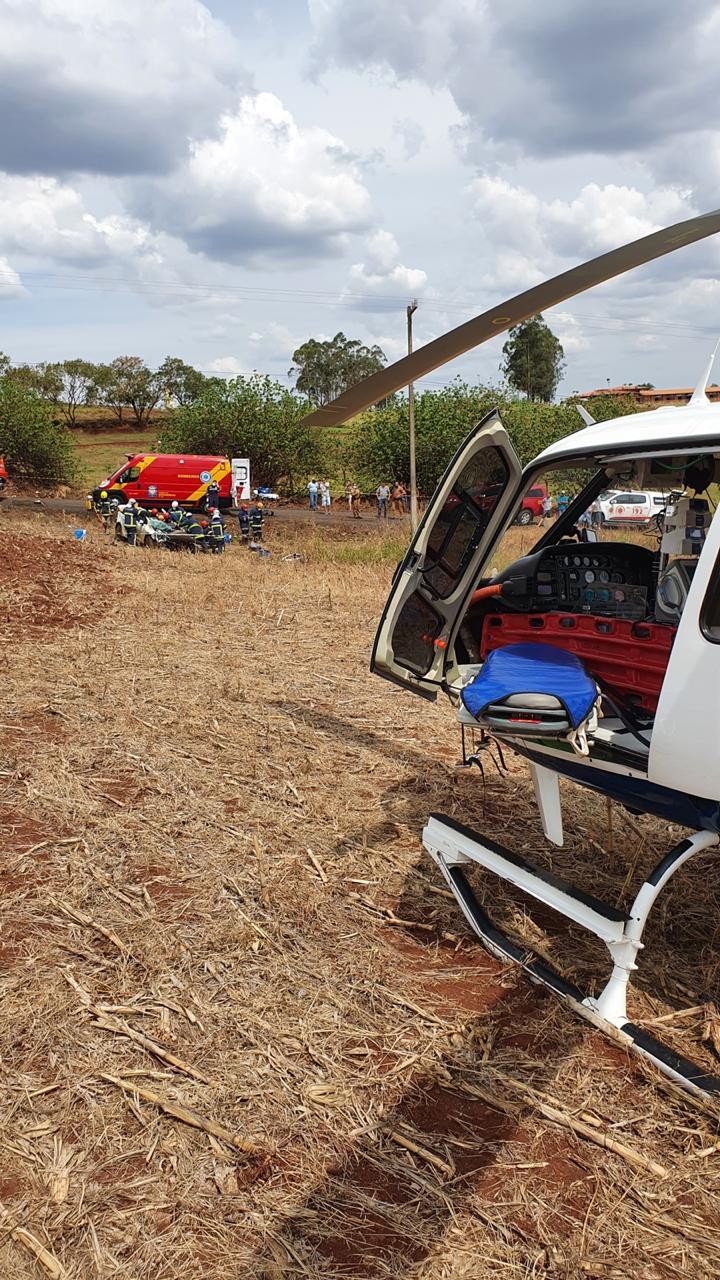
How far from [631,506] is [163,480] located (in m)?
23.9

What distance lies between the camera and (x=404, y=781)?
648 cm

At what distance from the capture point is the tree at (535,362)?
73938mm

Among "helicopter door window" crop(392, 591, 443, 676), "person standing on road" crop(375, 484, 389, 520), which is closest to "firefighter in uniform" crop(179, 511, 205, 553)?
"person standing on road" crop(375, 484, 389, 520)

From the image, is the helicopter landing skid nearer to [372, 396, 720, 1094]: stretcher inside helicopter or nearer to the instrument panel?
[372, 396, 720, 1094]: stretcher inside helicopter

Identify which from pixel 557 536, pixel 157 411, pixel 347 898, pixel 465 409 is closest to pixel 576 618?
pixel 557 536

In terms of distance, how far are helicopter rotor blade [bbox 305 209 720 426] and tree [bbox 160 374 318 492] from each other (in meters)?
33.4

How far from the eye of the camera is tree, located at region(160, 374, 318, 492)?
121 feet

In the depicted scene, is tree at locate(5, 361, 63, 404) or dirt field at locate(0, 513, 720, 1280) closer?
dirt field at locate(0, 513, 720, 1280)

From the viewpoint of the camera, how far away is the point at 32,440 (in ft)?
117

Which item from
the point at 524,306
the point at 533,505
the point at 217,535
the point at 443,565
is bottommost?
the point at 217,535

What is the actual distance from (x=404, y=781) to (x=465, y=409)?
32.7 meters

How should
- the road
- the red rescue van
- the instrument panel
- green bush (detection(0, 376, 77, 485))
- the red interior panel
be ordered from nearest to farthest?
the red interior panel → the instrument panel → the red rescue van → the road → green bush (detection(0, 376, 77, 485))

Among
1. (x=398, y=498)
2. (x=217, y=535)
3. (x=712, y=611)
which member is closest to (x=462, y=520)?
(x=712, y=611)

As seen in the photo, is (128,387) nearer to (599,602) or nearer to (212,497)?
(212,497)
